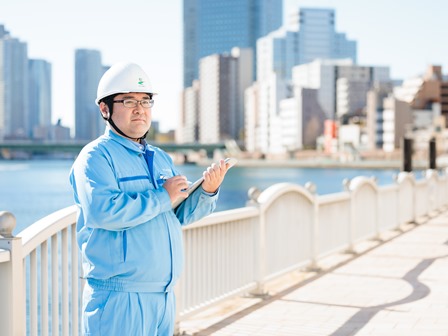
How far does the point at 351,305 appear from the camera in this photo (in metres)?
6.98

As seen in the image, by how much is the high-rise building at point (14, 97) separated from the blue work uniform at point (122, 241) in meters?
93.8

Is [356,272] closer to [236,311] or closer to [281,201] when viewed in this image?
[281,201]

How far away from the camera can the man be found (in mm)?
2922

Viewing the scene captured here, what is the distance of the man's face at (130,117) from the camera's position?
10.2ft

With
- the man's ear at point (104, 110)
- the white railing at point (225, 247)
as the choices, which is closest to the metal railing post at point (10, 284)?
the white railing at point (225, 247)

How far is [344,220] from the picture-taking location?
414 inches

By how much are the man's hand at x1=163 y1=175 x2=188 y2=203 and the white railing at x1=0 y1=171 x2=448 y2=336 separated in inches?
31.3

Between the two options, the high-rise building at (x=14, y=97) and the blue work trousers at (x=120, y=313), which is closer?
the blue work trousers at (x=120, y=313)

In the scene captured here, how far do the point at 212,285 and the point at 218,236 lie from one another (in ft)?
1.33

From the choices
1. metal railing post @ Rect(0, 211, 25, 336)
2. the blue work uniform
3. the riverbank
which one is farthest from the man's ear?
the riverbank

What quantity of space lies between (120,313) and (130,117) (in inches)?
30.2

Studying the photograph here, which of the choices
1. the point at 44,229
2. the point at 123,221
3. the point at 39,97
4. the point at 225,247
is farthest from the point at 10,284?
→ the point at 39,97

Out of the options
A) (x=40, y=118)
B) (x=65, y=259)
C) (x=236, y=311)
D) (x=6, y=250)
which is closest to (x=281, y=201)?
(x=236, y=311)

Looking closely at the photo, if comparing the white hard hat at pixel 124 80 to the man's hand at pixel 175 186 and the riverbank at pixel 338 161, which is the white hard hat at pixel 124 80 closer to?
the man's hand at pixel 175 186
